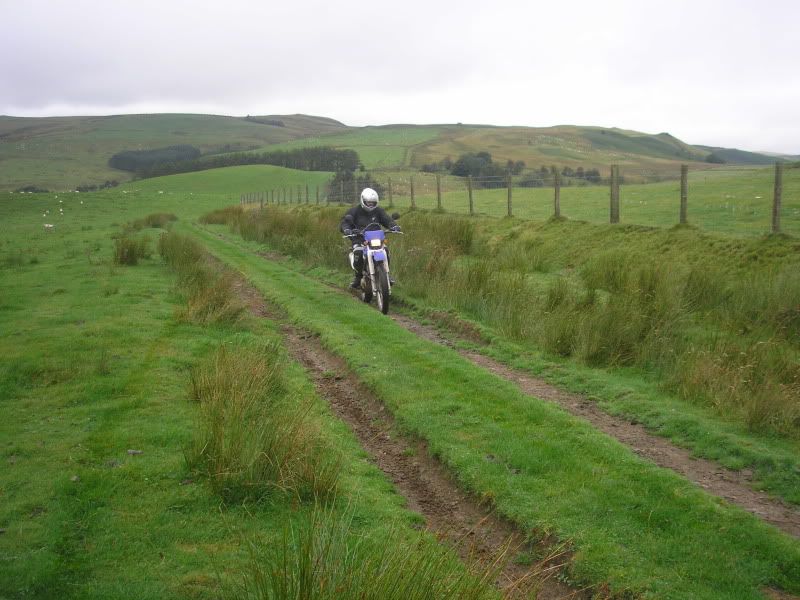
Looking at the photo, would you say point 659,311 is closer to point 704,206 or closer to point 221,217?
point 704,206

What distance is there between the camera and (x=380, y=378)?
26.2ft

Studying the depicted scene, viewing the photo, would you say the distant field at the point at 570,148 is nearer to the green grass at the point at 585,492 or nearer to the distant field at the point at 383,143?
the distant field at the point at 383,143

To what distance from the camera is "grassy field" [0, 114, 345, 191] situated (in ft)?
407

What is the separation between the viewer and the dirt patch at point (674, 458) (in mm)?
4910

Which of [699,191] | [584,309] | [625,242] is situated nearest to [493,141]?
[699,191]

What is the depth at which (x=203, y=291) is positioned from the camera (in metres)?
12.0

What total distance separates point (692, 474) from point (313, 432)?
293 cm

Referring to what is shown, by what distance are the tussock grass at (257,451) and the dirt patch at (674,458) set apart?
8.70ft

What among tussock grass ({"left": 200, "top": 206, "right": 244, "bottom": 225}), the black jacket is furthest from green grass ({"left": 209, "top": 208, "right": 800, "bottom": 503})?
tussock grass ({"left": 200, "top": 206, "right": 244, "bottom": 225})

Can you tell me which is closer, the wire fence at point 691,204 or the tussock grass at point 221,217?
the wire fence at point 691,204

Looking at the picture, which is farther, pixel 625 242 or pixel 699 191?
pixel 699 191

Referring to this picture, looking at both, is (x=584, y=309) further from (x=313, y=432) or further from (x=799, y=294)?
(x=313, y=432)

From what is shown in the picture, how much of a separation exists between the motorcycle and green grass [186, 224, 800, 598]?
393 cm

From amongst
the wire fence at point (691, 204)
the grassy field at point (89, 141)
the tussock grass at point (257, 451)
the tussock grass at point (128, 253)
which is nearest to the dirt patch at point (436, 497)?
the tussock grass at point (257, 451)
